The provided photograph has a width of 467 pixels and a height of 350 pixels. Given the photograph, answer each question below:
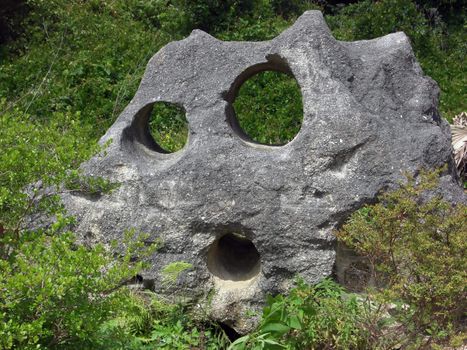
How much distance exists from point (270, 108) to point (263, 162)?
4.52 m

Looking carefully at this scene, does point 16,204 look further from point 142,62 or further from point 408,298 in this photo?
point 142,62

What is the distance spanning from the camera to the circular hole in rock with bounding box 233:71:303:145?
9438 millimetres

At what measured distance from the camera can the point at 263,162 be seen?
5.51 metres

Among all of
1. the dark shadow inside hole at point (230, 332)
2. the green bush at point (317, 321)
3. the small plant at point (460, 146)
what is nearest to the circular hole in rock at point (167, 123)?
the small plant at point (460, 146)

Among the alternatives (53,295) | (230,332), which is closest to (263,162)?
(230,332)

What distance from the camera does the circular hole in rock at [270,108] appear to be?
A: 9.44 meters

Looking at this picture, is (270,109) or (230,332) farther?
(270,109)

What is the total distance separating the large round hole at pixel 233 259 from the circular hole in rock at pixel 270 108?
3068 mm

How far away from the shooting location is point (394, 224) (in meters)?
4.85

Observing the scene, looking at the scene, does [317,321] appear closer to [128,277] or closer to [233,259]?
[233,259]

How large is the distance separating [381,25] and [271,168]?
685cm

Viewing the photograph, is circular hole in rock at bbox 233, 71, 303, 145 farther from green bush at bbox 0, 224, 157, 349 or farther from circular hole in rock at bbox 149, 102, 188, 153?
green bush at bbox 0, 224, 157, 349

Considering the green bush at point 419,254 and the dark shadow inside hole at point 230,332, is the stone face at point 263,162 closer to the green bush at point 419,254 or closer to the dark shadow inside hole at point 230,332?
the dark shadow inside hole at point 230,332

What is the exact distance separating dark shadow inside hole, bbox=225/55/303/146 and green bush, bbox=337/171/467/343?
4.16 m
